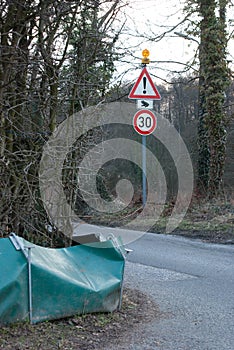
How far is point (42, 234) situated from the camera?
5336mm

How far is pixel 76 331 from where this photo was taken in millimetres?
4328

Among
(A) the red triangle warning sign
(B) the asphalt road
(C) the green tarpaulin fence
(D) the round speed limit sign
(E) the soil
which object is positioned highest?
(A) the red triangle warning sign

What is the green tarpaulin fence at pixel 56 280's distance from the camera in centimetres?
414

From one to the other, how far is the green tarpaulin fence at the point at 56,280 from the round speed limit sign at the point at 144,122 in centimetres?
578

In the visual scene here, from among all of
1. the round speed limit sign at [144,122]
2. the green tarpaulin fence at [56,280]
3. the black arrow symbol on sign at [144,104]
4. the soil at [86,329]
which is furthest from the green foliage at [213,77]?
the green tarpaulin fence at [56,280]

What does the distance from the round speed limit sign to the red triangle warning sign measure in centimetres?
62

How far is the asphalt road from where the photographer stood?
4367 mm

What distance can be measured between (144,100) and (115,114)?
3.59 meters

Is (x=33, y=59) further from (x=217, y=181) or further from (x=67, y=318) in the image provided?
(x=217, y=181)

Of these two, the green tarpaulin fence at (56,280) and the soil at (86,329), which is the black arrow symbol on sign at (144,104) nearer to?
the soil at (86,329)

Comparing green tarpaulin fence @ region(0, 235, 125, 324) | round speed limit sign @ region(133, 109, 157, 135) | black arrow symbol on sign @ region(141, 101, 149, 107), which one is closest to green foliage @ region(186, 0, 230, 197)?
round speed limit sign @ region(133, 109, 157, 135)

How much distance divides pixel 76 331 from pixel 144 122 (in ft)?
22.3

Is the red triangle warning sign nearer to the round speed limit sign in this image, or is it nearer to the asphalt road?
the round speed limit sign

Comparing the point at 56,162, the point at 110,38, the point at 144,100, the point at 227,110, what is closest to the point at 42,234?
the point at 56,162
